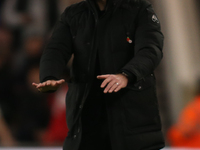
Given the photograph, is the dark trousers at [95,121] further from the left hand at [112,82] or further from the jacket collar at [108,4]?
the jacket collar at [108,4]

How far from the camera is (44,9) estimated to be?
461 cm

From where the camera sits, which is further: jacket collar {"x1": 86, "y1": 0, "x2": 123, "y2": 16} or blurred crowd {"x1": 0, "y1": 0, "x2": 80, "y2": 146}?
blurred crowd {"x1": 0, "y1": 0, "x2": 80, "y2": 146}

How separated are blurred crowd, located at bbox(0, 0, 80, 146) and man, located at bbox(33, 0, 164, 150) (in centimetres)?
212

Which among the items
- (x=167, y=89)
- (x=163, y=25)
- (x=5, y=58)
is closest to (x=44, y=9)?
(x=5, y=58)

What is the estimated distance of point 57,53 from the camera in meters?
1.84

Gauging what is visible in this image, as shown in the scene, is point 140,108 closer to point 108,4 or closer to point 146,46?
point 146,46

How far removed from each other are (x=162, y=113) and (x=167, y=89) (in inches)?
11.1

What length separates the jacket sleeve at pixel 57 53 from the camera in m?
1.78

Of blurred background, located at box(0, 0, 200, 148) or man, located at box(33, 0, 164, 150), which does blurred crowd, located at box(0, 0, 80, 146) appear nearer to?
blurred background, located at box(0, 0, 200, 148)

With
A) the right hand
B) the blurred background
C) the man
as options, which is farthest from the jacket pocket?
the blurred background

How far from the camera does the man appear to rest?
5.62 ft

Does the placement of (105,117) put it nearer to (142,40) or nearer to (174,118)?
(142,40)

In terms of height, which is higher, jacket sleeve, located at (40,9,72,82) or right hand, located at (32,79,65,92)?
jacket sleeve, located at (40,9,72,82)

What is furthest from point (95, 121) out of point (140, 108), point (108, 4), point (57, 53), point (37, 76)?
point (37, 76)
